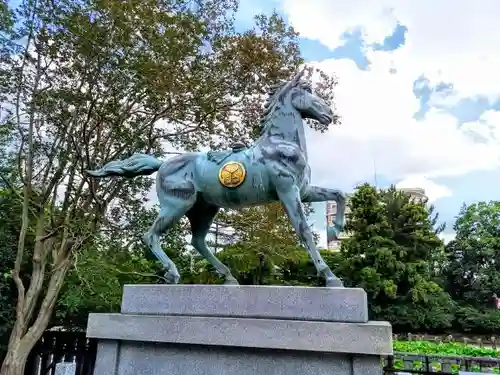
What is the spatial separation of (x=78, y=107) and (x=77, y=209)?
8.29 feet

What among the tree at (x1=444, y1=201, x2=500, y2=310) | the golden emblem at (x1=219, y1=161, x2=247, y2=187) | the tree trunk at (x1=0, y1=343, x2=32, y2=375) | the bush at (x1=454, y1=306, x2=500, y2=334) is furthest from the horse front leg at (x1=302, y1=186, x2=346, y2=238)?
the tree at (x1=444, y1=201, x2=500, y2=310)

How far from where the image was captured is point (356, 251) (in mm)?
26312

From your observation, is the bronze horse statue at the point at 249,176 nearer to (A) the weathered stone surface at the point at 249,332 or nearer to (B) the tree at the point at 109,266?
(A) the weathered stone surface at the point at 249,332

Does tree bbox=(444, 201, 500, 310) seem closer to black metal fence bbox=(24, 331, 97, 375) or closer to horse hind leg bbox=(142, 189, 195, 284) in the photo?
black metal fence bbox=(24, 331, 97, 375)

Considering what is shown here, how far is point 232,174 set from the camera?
173 inches

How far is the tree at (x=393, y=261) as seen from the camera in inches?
1007

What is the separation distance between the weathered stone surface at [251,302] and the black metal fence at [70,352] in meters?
3.74

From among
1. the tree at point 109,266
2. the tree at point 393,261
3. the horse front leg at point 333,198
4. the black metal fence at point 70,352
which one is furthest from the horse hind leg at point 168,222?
the tree at point 393,261

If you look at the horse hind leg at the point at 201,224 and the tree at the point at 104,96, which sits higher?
the tree at the point at 104,96

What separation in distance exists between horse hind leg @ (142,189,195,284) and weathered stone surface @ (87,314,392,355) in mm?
655

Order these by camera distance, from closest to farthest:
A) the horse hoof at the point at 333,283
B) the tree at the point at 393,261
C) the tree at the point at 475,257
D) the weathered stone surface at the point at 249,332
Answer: the weathered stone surface at the point at 249,332
the horse hoof at the point at 333,283
the tree at the point at 393,261
the tree at the point at 475,257

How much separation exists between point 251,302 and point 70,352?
5607 mm

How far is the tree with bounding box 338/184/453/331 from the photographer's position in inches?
1007

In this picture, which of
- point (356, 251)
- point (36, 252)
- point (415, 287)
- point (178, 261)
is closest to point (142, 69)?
point (36, 252)
